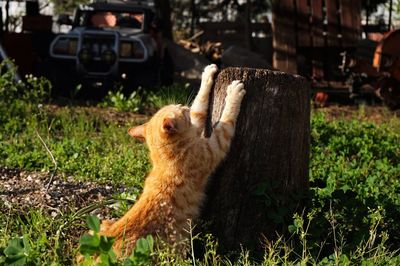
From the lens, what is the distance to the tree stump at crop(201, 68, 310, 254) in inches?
190

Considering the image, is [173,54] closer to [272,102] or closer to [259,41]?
[259,41]

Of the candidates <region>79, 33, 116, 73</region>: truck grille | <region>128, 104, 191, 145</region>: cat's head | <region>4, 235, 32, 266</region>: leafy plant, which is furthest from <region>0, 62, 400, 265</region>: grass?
<region>79, 33, 116, 73</region>: truck grille

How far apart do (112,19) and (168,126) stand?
10.7 metres

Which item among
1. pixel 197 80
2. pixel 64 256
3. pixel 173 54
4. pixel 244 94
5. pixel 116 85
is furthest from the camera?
pixel 173 54

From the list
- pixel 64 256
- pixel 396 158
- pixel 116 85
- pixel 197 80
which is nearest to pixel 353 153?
pixel 396 158

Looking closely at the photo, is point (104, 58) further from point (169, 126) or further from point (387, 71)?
point (169, 126)

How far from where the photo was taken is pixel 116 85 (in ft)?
43.7

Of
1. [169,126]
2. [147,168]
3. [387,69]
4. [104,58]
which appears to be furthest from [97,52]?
[169,126]

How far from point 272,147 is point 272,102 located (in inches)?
11.7

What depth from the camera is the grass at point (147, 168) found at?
431cm

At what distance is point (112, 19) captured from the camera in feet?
49.6

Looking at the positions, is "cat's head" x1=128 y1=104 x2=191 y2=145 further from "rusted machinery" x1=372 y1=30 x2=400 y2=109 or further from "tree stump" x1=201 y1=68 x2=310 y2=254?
"rusted machinery" x1=372 y1=30 x2=400 y2=109

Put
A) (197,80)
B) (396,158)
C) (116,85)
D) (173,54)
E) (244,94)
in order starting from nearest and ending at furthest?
(244,94) < (396,158) < (116,85) < (197,80) < (173,54)

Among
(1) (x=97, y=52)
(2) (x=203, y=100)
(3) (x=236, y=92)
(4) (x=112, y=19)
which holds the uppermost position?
(3) (x=236, y=92)
